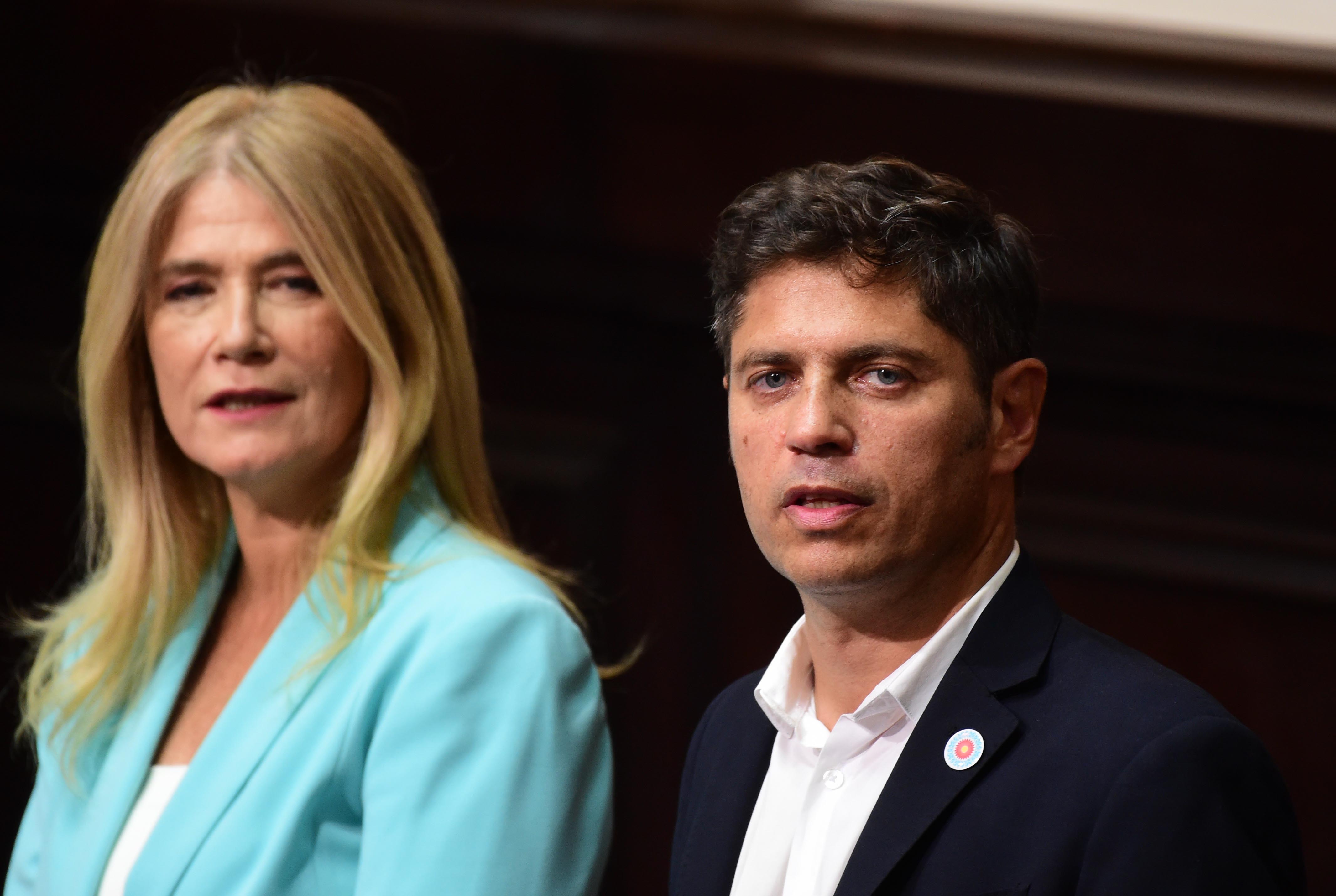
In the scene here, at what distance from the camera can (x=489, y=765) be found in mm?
1669

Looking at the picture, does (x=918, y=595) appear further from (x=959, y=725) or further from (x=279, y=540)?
(x=279, y=540)

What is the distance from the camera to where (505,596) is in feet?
5.72

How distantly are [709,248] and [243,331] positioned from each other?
3.29ft

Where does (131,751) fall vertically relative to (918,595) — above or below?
below

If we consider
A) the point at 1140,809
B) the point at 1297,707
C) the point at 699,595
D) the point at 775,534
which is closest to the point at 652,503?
the point at 699,595

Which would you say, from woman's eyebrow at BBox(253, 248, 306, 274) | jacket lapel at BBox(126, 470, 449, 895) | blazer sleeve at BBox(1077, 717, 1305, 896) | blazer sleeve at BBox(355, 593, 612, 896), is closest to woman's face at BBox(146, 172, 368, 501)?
woman's eyebrow at BBox(253, 248, 306, 274)

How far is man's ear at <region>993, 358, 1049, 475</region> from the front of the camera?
1.44 m

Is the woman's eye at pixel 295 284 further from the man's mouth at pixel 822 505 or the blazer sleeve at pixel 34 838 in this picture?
the man's mouth at pixel 822 505

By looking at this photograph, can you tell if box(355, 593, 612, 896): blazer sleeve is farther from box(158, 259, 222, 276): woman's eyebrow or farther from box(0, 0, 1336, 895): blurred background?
box(0, 0, 1336, 895): blurred background

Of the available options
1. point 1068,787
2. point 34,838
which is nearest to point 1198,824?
point 1068,787

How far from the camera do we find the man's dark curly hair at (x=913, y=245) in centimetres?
139

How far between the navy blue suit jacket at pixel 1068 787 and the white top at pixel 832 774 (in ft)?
0.08

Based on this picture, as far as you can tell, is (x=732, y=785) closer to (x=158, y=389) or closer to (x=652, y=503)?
(x=158, y=389)

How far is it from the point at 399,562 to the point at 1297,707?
149 centimetres
